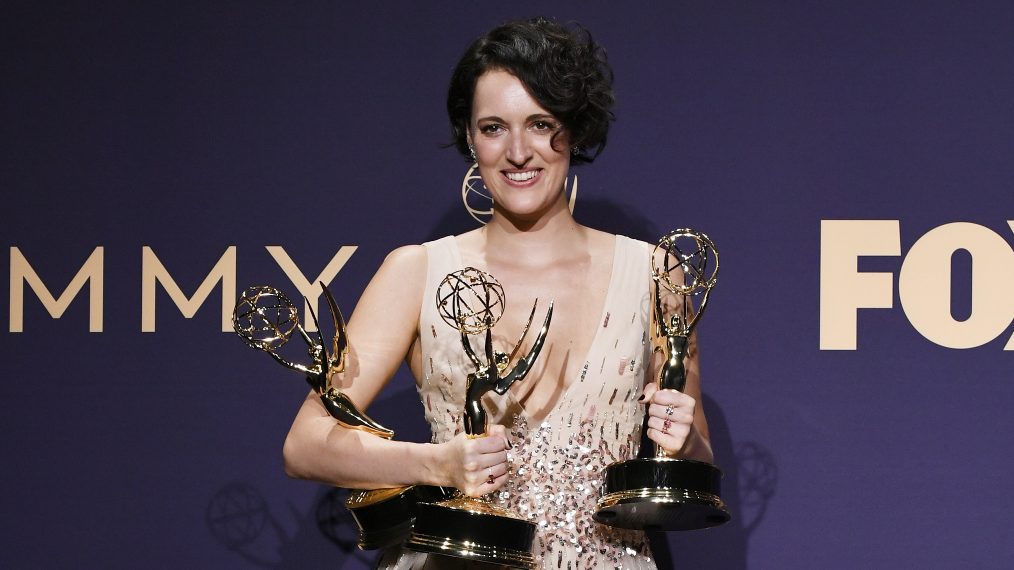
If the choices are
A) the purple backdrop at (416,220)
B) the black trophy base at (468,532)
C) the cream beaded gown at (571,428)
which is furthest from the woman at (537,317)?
the purple backdrop at (416,220)

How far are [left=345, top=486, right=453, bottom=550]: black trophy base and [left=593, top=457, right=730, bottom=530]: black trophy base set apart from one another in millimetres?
227

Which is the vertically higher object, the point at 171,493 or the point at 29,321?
the point at 29,321

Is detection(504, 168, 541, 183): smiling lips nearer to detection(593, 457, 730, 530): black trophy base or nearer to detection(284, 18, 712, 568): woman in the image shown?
detection(284, 18, 712, 568): woman

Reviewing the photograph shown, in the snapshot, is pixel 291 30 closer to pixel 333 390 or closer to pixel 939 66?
pixel 333 390

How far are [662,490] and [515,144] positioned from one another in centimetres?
49

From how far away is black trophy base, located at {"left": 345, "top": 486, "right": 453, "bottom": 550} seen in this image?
165cm

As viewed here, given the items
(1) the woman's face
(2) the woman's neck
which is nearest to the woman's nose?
(1) the woman's face

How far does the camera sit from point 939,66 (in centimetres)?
211

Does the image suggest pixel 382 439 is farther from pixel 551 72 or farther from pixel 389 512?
pixel 551 72

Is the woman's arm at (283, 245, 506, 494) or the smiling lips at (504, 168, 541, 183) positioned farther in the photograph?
the smiling lips at (504, 168, 541, 183)

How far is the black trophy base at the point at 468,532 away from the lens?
1.46m

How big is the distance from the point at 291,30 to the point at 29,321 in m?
0.70

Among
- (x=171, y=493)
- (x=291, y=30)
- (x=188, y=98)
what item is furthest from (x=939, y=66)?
(x=171, y=493)

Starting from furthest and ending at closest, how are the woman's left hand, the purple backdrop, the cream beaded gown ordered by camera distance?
the purple backdrop → the cream beaded gown → the woman's left hand
